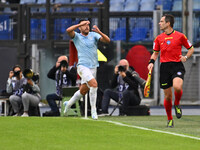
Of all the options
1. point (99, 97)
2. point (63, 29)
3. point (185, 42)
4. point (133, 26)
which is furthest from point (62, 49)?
point (185, 42)

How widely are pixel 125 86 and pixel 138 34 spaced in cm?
783

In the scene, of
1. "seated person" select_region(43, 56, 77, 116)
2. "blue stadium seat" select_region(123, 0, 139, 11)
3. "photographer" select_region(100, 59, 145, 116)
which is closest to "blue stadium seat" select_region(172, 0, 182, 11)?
"blue stadium seat" select_region(123, 0, 139, 11)

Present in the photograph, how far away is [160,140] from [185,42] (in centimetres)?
355

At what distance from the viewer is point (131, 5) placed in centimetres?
2753

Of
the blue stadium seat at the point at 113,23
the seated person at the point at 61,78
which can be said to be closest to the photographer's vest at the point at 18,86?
the seated person at the point at 61,78

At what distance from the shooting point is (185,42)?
35.9 ft

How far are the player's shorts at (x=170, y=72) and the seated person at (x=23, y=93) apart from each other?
5.74 metres

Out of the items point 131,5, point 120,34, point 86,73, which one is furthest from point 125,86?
point 131,5

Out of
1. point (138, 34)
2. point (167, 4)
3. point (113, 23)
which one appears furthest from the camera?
point (167, 4)

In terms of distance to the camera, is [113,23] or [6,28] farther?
[113,23]

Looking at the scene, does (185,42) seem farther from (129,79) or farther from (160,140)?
Result: (129,79)

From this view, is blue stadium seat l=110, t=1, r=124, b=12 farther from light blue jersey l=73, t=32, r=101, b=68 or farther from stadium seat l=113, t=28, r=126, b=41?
light blue jersey l=73, t=32, r=101, b=68

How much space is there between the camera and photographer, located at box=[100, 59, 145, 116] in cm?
1573

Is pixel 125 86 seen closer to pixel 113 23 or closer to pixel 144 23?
pixel 113 23
